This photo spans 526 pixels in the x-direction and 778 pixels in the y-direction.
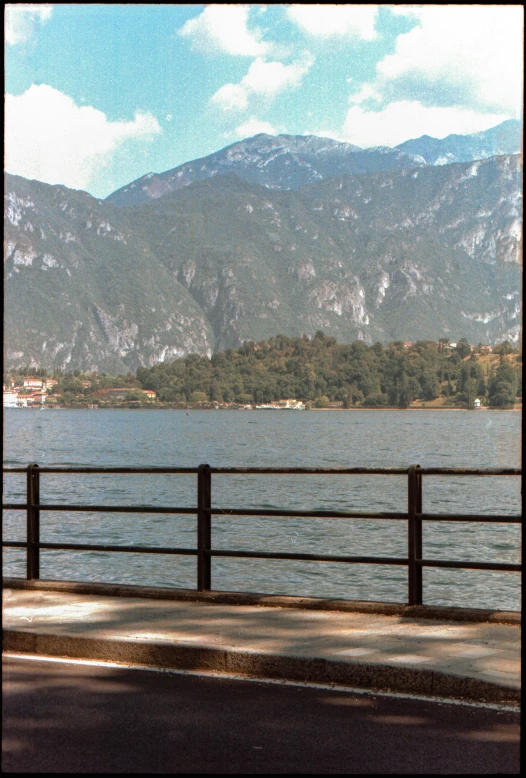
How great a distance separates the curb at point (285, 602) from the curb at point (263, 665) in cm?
172

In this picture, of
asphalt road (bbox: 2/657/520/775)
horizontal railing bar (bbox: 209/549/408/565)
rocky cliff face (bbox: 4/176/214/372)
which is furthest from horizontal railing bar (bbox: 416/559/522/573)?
rocky cliff face (bbox: 4/176/214/372)

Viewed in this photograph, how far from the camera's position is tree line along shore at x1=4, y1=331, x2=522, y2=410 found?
140375 millimetres

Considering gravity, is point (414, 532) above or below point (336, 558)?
above

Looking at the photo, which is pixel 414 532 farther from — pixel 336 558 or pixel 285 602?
pixel 285 602

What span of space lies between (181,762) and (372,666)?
1856 millimetres

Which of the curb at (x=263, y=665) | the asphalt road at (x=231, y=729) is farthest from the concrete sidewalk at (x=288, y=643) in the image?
the asphalt road at (x=231, y=729)

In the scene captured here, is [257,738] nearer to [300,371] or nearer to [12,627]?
[12,627]

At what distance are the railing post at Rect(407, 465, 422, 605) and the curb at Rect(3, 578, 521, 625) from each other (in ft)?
0.44

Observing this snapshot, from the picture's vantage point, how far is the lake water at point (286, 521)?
33.2m

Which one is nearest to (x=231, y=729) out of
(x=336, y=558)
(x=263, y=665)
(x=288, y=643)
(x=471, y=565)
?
(x=263, y=665)

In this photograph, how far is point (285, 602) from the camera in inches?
355

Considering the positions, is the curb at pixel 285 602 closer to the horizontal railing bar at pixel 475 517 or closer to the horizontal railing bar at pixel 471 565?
the horizontal railing bar at pixel 471 565

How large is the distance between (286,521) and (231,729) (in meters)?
54.0

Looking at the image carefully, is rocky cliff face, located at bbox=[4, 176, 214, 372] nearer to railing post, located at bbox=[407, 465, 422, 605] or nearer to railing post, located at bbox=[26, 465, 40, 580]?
railing post, located at bbox=[26, 465, 40, 580]
